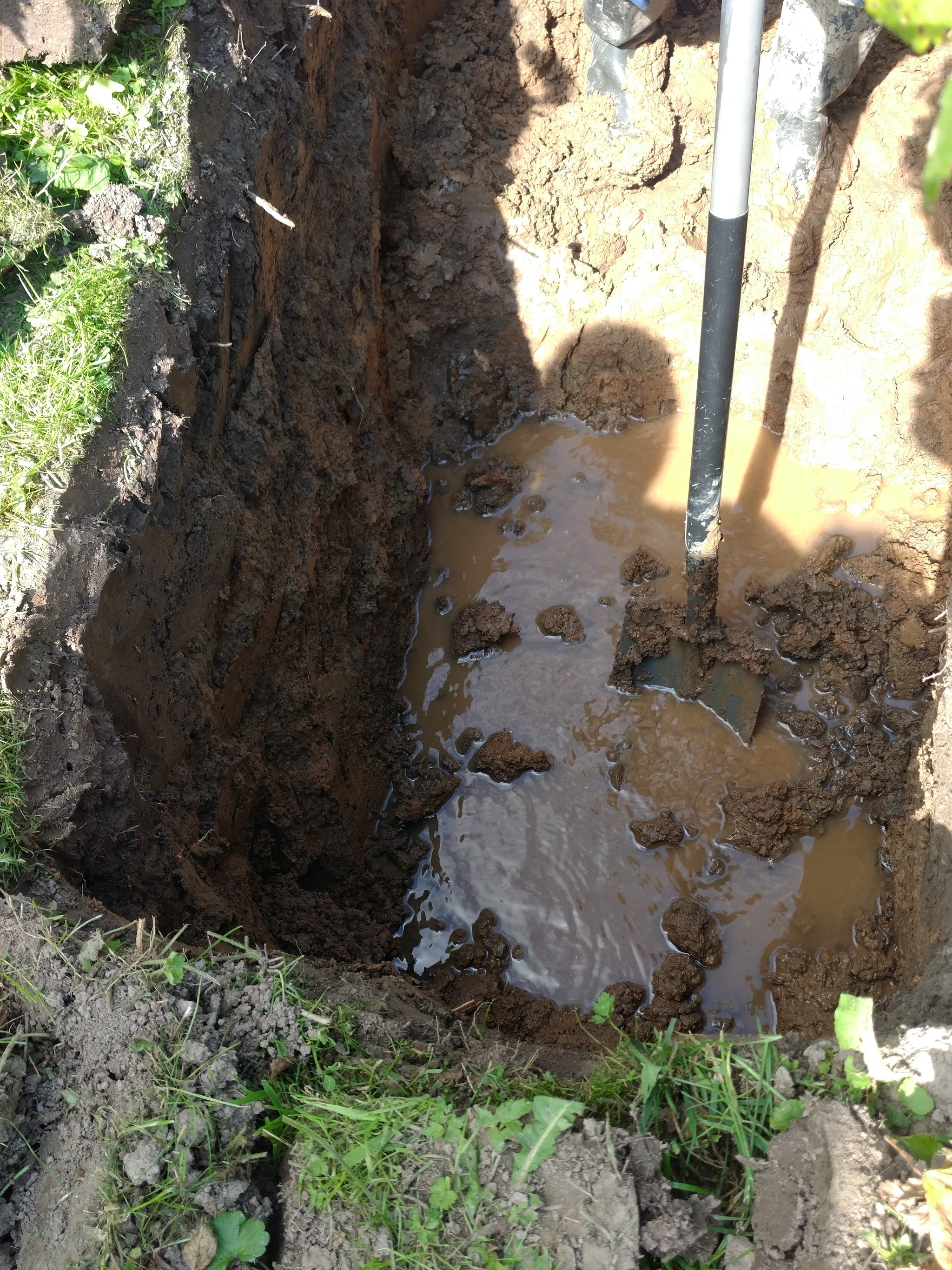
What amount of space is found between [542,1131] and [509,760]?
237cm

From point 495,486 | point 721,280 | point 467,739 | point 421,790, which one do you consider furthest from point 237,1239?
point 495,486

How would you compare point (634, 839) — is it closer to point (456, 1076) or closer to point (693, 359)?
point (456, 1076)

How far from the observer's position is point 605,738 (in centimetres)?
412

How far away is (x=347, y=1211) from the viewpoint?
1.72 metres

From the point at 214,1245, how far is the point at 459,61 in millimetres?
5261

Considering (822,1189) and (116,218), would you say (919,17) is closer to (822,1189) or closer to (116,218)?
(822,1189)

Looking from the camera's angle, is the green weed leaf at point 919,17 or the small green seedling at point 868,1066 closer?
the green weed leaf at point 919,17

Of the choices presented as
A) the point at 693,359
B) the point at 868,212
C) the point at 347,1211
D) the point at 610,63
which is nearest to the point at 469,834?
the point at 347,1211

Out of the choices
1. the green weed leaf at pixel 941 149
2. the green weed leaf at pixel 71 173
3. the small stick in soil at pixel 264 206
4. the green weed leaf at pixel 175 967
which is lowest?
the green weed leaf at pixel 175 967

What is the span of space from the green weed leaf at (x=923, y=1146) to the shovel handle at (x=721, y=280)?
94.8 inches

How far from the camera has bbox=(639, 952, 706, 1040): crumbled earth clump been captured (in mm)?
3387

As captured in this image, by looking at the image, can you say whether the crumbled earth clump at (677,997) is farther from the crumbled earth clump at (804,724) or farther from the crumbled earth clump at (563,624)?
the crumbled earth clump at (563,624)

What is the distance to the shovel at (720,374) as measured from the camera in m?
2.53

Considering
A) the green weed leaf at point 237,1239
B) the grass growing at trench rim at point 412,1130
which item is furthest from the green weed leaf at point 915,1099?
the green weed leaf at point 237,1239
